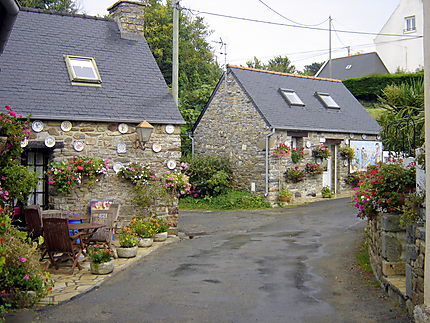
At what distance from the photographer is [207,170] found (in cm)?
1752

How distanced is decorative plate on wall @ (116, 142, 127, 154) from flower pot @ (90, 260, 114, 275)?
152 inches

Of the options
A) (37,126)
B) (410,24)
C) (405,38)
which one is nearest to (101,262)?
(37,126)

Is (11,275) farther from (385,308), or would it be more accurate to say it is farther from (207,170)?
(207,170)

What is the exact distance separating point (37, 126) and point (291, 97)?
38.6 ft

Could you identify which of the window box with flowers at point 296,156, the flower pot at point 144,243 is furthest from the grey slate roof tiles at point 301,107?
the flower pot at point 144,243

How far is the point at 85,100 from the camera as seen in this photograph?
10.7 metres

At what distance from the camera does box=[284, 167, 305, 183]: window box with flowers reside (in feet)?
55.7

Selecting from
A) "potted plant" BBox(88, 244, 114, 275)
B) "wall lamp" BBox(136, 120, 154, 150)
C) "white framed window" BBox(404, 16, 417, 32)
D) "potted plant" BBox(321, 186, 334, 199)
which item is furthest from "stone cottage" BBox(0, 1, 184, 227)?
"white framed window" BBox(404, 16, 417, 32)

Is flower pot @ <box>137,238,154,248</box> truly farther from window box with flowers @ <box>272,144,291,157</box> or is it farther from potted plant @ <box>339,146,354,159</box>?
potted plant @ <box>339,146,354,159</box>

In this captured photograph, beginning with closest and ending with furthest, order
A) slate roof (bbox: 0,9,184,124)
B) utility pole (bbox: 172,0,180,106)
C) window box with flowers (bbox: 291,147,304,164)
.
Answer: slate roof (bbox: 0,9,184,124) < utility pole (bbox: 172,0,180,106) < window box with flowers (bbox: 291,147,304,164)

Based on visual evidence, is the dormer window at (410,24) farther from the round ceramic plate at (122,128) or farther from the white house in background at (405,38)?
the round ceramic plate at (122,128)

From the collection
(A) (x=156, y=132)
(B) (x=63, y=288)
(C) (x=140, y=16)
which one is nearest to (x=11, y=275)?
(B) (x=63, y=288)

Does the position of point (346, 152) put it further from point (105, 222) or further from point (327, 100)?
point (105, 222)

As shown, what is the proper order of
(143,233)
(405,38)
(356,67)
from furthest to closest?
(356,67) < (405,38) < (143,233)
